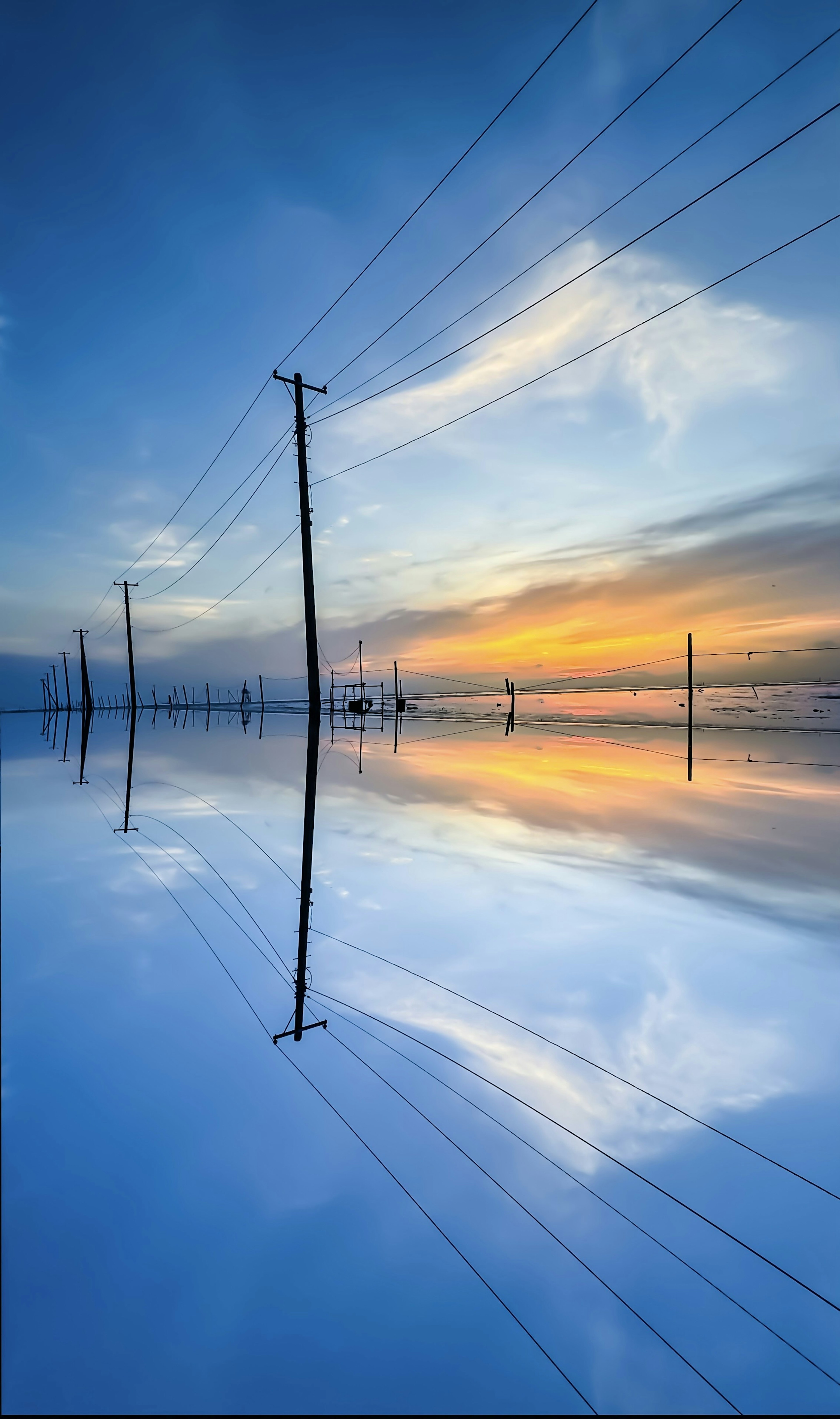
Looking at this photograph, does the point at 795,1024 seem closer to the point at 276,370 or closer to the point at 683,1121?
the point at 683,1121

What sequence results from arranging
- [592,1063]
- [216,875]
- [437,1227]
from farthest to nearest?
[216,875]
[592,1063]
[437,1227]

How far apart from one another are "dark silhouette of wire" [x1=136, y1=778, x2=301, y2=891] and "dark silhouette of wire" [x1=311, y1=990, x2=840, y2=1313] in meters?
1.15

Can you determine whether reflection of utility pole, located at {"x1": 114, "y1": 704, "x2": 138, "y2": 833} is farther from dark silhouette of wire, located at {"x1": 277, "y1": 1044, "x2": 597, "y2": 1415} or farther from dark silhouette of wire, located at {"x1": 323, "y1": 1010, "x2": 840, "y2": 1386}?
dark silhouette of wire, located at {"x1": 277, "y1": 1044, "x2": 597, "y2": 1415}

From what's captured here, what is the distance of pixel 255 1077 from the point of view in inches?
57.7

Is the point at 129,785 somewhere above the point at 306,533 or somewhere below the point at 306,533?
below

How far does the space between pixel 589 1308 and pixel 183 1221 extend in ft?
2.31

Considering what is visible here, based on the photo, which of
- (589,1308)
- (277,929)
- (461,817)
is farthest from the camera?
(461,817)

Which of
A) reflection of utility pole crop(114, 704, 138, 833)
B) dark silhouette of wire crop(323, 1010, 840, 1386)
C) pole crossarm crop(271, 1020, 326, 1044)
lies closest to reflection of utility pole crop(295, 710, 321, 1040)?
pole crossarm crop(271, 1020, 326, 1044)

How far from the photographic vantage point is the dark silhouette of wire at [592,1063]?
1.25m

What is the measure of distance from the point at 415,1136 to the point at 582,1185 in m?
0.37

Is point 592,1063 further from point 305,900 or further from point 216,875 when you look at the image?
point 216,875

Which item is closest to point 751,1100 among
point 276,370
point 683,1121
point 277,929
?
point 683,1121

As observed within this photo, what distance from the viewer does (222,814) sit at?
15.6 ft

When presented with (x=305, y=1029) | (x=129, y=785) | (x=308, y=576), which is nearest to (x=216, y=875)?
(x=305, y=1029)
